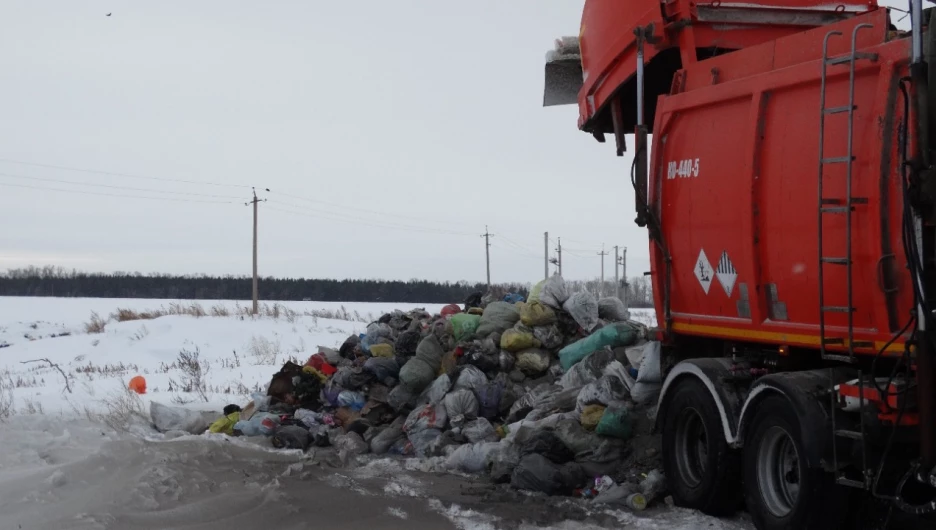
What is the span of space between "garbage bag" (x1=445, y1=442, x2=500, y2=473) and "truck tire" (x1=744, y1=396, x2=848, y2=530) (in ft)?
9.26

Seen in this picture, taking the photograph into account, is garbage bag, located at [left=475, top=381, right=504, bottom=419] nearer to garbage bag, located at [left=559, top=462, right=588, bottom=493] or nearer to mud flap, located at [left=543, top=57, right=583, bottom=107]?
garbage bag, located at [left=559, top=462, right=588, bottom=493]

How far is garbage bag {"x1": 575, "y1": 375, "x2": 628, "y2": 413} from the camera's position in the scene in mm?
7383

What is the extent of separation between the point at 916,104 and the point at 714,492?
2.75 m

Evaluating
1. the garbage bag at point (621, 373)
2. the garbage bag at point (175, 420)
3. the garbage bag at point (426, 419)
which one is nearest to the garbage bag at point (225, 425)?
the garbage bag at point (175, 420)

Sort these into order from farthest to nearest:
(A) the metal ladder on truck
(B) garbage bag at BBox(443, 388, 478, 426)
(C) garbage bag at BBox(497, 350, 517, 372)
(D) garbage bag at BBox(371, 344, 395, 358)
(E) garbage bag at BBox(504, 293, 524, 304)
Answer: (E) garbage bag at BBox(504, 293, 524, 304) < (D) garbage bag at BBox(371, 344, 395, 358) < (C) garbage bag at BBox(497, 350, 517, 372) < (B) garbage bag at BBox(443, 388, 478, 426) < (A) the metal ladder on truck

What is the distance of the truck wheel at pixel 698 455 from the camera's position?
18.6ft

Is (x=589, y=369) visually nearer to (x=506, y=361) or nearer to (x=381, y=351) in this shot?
(x=506, y=361)

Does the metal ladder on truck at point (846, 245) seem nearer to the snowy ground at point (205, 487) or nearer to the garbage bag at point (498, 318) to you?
the snowy ground at point (205, 487)

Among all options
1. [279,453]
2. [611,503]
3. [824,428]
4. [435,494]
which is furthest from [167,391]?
[824,428]

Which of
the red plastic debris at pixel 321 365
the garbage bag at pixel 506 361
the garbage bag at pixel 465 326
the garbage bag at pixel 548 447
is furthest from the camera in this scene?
the red plastic debris at pixel 321 365

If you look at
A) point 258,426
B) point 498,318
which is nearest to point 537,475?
point 498,318

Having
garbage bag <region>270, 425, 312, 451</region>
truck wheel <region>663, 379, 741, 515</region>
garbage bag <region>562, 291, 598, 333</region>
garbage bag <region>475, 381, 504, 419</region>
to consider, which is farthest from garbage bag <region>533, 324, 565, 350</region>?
truck wheel <region>663, 379, 741, 515</region>

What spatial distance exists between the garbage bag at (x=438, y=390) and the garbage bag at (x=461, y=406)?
0.28 meters

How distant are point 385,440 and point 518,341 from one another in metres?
1.70
